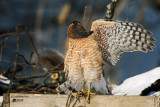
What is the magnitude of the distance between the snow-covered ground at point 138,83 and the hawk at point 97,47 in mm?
294

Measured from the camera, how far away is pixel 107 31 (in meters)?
2.01

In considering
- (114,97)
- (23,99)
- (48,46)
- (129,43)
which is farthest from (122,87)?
(48,46)

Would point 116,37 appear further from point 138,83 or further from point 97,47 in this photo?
point 138,83

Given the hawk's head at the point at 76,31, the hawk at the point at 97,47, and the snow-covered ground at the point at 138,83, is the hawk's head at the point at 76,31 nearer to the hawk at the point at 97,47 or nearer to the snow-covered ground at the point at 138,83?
the hawk at the point at 97,47

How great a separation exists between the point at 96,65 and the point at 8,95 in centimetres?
69

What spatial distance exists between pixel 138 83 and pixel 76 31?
0.80 m

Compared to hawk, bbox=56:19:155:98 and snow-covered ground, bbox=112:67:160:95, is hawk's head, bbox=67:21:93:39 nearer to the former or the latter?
hawk, bbox=56:19:155:98

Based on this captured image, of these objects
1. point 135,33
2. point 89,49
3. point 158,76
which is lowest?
point 158,76

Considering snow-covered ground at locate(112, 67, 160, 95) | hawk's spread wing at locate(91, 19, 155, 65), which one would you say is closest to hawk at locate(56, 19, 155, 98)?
hawk's spread wing at locate(91, 19, 155, 65)

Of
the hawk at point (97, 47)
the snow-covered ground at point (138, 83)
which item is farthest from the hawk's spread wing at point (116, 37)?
the snow-covered ground at point (138, 83)

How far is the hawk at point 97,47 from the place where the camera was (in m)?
1.90

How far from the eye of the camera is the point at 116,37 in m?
2.03

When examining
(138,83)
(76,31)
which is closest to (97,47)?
(76,31)

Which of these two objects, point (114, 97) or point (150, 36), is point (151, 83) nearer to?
point (150, 36)
